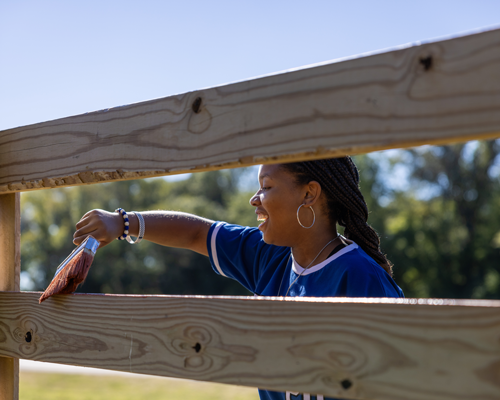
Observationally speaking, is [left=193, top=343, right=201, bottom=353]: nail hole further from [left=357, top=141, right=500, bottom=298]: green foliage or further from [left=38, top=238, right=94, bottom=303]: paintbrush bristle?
[left=357, top=141, right=500, bottom=298]: green foliage

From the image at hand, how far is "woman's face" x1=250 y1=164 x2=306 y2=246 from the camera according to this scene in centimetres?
228

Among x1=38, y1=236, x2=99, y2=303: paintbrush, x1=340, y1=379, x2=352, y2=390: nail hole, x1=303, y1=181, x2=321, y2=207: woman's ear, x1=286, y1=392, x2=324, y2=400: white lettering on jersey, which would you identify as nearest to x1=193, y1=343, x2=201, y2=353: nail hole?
x1=340, y1=379, x2=352, y2=390: nail hole

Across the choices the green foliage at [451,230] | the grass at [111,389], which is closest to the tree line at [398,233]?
the green foliage at [451,230]

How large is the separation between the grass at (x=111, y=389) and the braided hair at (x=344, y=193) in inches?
309

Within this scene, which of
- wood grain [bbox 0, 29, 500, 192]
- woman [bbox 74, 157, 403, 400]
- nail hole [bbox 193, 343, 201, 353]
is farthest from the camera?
woman [bbox 74, 157, 403, 400]

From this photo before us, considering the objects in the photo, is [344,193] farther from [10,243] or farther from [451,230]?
[451,230]

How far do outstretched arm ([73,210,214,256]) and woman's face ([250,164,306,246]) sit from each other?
20.4 inches

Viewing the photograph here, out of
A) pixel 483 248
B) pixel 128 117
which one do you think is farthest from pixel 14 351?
pixel 483 248

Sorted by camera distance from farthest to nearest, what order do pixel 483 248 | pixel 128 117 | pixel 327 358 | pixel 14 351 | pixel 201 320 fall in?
pixel 483 248 → pixel 14 351 → pixel 128 117 → pixel 201 320 → pixel 327 358

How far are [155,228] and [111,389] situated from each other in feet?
28.1

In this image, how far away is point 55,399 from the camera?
29.0 feet

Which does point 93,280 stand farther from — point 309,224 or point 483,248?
point 309,224

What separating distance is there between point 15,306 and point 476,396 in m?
1.43

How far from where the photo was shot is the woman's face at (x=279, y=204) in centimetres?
228
